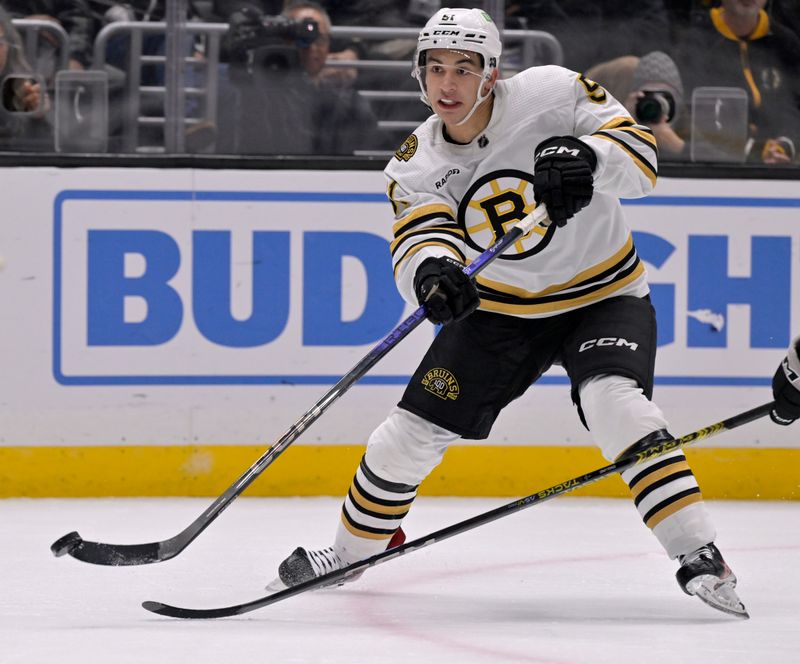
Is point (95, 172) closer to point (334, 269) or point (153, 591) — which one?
point (334, 269)

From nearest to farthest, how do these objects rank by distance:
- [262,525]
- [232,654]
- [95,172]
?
[232,654]
[262,525]
[95,172]

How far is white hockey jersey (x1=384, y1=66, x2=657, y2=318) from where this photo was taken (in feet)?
9.09

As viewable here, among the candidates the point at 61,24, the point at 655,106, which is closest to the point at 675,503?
the point at 655,106

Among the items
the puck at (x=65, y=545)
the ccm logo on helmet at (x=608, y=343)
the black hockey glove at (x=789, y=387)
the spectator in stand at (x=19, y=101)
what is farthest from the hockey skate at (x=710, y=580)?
the spectator in stand at (x=19, y=101)

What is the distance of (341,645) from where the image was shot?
239 centimetres

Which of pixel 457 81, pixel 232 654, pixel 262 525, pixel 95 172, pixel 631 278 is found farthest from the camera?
pixel 95 172

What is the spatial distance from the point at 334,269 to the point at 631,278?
1386mm

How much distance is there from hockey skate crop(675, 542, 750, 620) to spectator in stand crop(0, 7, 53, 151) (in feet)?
7.77

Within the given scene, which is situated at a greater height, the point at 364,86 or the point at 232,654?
the point at 364,86

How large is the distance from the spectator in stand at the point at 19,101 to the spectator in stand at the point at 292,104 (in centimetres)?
51

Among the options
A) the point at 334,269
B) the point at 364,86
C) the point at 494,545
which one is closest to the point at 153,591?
the point at 494,545

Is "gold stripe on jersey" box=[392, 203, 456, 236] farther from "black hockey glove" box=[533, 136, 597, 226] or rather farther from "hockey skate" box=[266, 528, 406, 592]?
"hockey skate" box=[266, 528, 406, 592]

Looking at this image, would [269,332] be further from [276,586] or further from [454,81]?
[454,81]

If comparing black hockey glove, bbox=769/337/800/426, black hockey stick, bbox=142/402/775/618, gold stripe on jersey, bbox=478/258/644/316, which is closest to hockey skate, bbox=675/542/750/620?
black hockey stick, bbox=142/402/775/618
